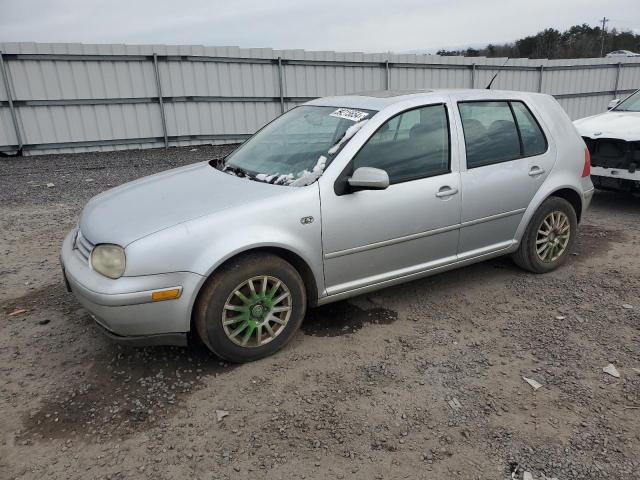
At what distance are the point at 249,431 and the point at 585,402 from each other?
190 centimetres

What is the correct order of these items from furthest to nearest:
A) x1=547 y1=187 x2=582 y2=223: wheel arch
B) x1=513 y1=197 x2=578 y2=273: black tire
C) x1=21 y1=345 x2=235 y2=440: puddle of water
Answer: x1=547 y1=187 x2=582 y2=223: wheel arch, x1=513 y1=197 x2=578 y2=273: black tire, x1=21 y1=345 x2=235 y2=440: puddle of water

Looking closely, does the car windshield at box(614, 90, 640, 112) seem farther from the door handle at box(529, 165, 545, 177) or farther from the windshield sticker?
the windshield sticker

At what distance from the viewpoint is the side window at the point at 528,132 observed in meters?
4.32

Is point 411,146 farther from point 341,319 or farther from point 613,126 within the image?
point 613,126

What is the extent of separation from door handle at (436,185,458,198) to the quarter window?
0.28 metres

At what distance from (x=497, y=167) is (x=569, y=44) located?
195ft

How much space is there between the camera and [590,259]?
16.7 ft

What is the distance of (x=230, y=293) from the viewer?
9.88 feet

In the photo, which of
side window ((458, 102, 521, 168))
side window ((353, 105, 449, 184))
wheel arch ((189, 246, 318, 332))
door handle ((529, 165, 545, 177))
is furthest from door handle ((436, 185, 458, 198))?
wheel arch ((189, 246, 318, 332))

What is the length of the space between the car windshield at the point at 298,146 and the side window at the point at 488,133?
2.91ft

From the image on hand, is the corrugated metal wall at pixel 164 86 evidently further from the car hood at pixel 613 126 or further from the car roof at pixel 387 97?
the car roof at pixel 387 97

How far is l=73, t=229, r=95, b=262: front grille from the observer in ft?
10.1

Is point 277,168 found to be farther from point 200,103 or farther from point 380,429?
Answer: point 200,103

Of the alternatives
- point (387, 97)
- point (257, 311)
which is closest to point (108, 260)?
point (257, 311)
